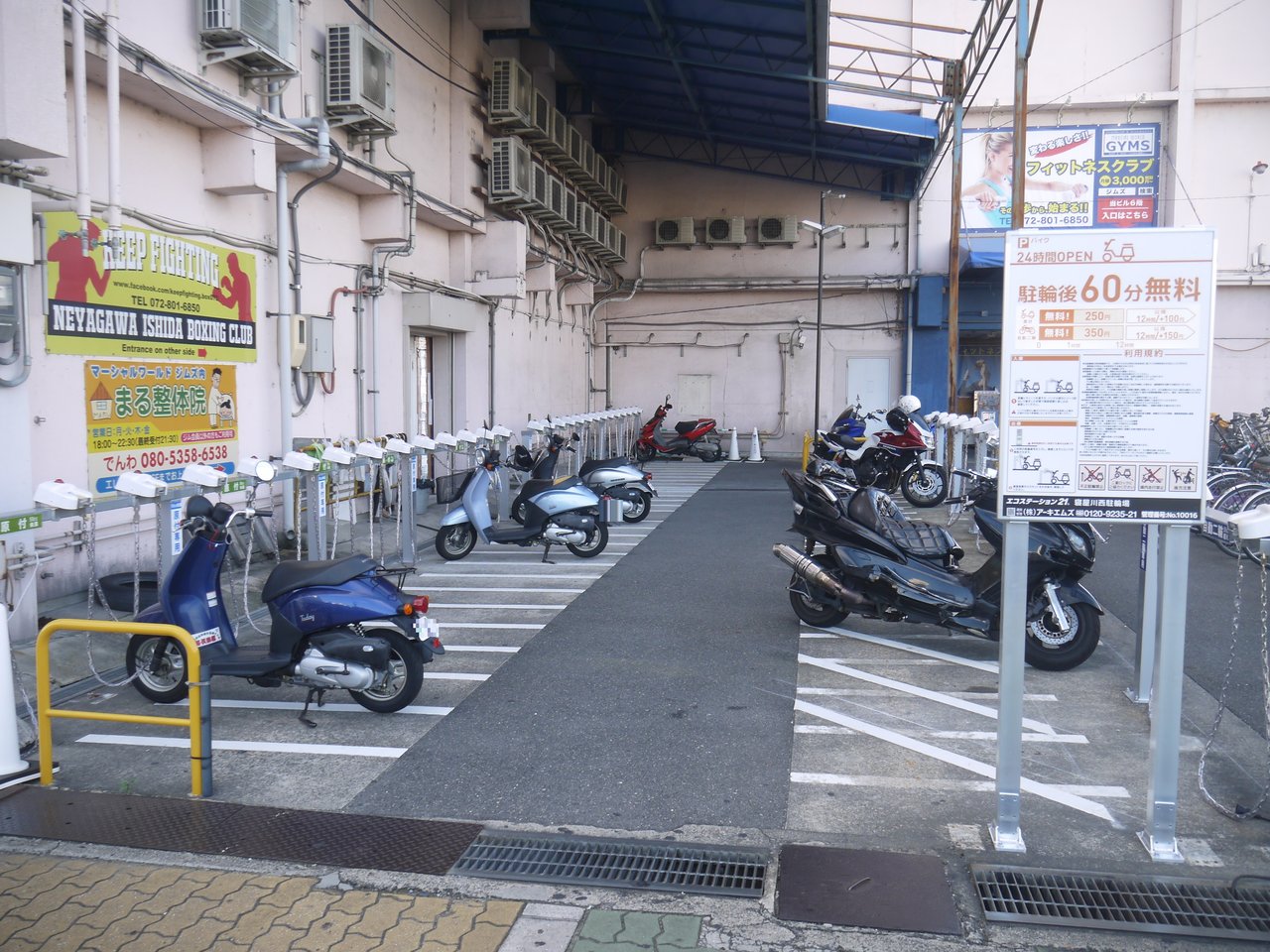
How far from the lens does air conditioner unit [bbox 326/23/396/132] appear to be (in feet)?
32.8

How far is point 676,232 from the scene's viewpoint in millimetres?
24484

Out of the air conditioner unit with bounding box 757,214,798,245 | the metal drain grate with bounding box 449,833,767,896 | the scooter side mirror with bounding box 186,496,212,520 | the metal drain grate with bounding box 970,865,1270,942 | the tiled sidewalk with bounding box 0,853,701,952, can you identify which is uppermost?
the air conditioner unit with bounding box 757,214,798,245

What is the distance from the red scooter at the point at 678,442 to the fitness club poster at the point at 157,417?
541 inches

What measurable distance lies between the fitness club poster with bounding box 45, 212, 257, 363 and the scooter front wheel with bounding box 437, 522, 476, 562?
2424 millimetres

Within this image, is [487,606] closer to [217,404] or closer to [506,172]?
[217,404]

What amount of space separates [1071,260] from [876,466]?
36.2 ft

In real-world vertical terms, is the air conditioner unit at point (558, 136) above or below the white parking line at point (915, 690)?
above

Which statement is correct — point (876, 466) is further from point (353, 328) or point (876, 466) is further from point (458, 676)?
point (458, 676)

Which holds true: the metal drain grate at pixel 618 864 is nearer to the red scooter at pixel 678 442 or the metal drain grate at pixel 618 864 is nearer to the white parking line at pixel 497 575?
the white parking line at pixel 497 575

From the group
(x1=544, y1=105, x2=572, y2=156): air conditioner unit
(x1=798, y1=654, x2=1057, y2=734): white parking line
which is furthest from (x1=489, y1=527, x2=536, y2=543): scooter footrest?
(x1=544, y1=105, x2=572, y2=156): air conditioner unit

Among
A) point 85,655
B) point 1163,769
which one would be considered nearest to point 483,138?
point 85,655

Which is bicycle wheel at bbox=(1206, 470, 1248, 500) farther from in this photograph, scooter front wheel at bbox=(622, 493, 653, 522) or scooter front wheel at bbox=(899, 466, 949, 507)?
scooter front wheel at bbox=(622, 493, 653, 522)

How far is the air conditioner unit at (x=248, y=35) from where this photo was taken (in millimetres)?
7848

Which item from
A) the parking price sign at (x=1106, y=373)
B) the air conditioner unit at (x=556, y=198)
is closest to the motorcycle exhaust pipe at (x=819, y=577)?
the parking price sign at (x=1106, y=373)
